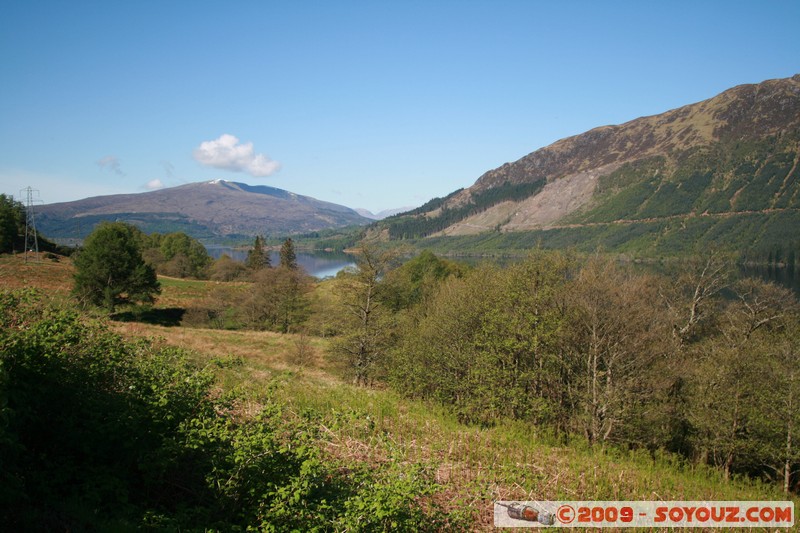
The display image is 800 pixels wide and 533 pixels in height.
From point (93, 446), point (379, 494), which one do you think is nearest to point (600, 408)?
point (379, 494)

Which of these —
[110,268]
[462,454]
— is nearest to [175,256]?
[110,268]

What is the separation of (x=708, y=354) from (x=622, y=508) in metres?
26.5

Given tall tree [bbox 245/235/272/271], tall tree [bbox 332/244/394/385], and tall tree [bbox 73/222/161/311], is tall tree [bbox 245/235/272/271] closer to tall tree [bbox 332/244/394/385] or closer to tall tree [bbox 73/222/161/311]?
tall tree [bbox 73/222/161/311]

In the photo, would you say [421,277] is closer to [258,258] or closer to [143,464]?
[258,258]

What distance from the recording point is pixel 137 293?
48.2 metres

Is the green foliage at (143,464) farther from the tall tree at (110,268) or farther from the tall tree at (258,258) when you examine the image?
the tall tree at (258,258)

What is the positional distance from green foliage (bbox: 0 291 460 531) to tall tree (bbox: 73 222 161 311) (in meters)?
44.0

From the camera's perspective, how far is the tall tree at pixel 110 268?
4469cm

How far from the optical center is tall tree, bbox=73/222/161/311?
4469cm

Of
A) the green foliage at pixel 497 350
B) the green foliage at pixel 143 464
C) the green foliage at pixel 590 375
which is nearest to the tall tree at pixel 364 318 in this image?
the green foliage at pixel 590 375

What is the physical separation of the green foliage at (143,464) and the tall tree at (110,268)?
44.0 meters

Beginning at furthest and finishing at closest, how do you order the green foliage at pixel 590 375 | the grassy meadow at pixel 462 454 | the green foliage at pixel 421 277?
1. the green foliage at pixel 421 277
2. the green foliage at pixel 590 375
3. the grassy meadow at pixel 462 454

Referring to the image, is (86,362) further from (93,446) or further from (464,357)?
(464,357)

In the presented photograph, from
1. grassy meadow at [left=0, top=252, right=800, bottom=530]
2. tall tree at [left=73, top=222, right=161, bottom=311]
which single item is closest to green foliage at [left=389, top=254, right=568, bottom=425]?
grassy meadow at [left=0, top=252, right=800, bottom=530]
